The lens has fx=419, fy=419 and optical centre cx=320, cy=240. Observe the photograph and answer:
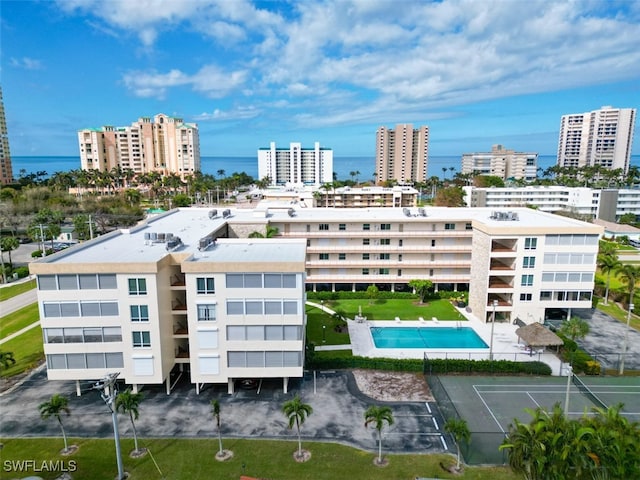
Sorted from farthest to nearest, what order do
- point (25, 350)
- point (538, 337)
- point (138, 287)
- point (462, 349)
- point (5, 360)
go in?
point (462, 349) → point (25, 350) → point (538, 337) → point (5, 360) → point (138, 287)

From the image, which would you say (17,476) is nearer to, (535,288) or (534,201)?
(535,288)

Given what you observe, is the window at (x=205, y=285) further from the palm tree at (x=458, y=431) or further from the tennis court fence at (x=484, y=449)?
the tennis court fence at (x=484, y=449)

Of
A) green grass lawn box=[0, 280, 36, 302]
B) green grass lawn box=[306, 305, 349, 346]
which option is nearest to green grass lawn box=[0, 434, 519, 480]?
green grass lawn box=[306, 305, 349, 346]

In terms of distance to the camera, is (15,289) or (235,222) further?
(15,289)

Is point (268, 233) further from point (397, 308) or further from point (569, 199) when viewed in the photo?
point (569, 199)

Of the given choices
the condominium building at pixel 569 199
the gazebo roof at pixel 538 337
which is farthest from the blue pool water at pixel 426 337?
the condominium building at pixel 569 199

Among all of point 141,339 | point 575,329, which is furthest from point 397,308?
point 141,339

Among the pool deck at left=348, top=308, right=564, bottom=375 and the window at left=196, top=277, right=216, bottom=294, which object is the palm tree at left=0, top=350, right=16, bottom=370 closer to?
the window at left=196, top=277, right=216, bottom=294
